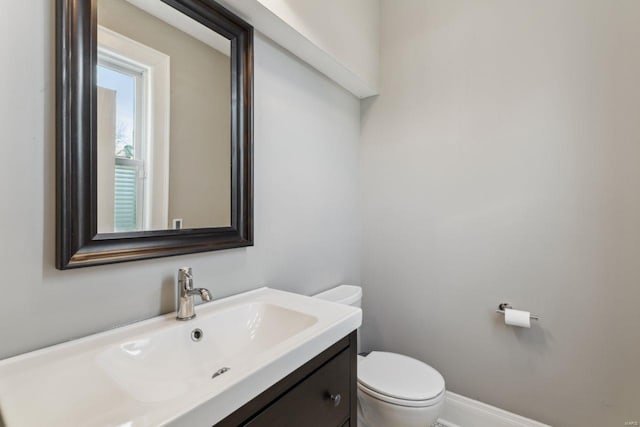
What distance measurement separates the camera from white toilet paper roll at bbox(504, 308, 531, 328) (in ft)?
4.77

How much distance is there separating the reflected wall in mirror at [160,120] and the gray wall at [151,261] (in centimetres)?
12

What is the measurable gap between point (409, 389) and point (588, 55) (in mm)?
1756

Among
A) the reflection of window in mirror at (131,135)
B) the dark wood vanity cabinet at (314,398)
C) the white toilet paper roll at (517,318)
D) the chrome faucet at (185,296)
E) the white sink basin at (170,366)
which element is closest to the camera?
the white sink basin at (170,366)

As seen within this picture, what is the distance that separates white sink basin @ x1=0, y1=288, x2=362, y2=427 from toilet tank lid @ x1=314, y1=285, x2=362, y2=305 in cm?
51

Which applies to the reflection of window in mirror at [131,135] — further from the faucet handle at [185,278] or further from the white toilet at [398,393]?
the white toilet at [398,393]

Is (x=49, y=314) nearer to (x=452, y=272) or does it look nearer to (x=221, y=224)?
(x=221, y=224)

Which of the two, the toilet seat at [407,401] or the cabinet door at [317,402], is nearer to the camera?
the cabinet door at [317,402]

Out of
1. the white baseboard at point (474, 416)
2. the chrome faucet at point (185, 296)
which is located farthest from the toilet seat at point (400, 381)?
the chrome faucet at point (185, 296)

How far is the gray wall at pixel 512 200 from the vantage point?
133 centimetres

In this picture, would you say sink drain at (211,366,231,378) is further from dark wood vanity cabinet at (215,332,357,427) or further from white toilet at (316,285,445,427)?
white toilet at (316,285,445,427)

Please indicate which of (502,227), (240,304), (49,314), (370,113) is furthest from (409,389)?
(370,113)

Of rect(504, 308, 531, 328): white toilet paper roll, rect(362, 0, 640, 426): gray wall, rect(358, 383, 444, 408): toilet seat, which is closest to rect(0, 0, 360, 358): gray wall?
rect(362, 0, 640, 426): gray wall

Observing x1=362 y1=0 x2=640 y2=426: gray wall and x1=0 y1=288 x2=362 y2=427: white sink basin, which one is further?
x1=362 y1=0 x2=640 y2=426: gray wall

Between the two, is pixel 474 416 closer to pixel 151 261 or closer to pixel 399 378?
pixel 399 378
